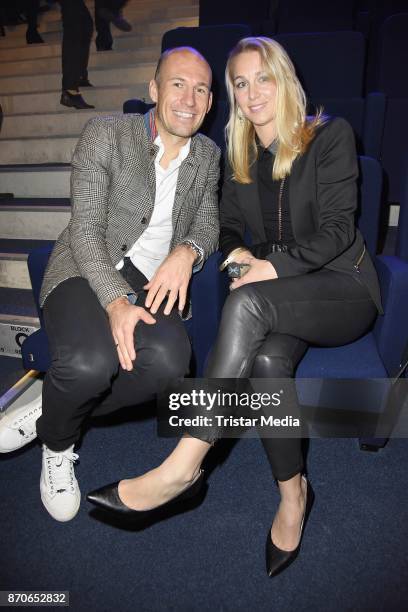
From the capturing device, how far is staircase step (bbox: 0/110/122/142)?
3.51 metres

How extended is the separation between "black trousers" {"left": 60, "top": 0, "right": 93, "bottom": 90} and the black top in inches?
115

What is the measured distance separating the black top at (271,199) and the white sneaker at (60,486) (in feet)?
3.29

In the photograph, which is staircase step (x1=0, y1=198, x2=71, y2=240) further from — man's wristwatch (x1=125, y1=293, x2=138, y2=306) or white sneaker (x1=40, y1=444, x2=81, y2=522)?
white sneaker (x1=40, y1=444, x2=81, y2=522)

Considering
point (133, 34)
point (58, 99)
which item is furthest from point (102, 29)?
point (58, 99)

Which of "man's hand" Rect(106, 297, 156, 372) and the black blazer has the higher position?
the black blazer

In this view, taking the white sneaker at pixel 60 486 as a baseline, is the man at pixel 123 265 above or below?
above

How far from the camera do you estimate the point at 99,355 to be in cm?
121

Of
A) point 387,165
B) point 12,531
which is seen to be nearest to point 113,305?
point 12,531

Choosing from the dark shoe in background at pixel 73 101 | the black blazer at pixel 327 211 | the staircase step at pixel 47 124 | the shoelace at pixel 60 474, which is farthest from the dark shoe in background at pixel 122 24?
the shoelace at pixel 60 474

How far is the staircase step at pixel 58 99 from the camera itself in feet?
12.4

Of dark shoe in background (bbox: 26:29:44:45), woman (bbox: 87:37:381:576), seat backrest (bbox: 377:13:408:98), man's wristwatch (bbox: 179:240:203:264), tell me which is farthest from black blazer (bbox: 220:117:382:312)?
dark shoe in background (bbox: 26:29:44:45)

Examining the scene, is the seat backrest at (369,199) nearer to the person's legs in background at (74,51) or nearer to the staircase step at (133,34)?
the person's legs in background at (74,51)

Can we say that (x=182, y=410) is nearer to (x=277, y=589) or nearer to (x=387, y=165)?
(x=277, y=589)

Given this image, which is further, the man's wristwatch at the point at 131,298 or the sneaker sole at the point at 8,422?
the sneaker sole at the point at 8,422
